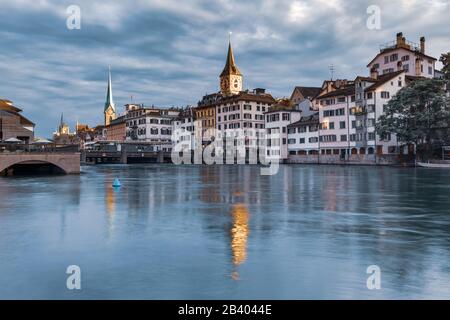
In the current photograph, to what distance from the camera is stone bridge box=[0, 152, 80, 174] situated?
2153 inches

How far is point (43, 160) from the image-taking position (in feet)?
186

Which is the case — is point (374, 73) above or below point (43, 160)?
above

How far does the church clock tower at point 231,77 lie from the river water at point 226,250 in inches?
6628

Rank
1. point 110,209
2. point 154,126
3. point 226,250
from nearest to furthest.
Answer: point 226,250
point 110,209
point 154,126

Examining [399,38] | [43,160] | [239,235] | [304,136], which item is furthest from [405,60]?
[239,235]

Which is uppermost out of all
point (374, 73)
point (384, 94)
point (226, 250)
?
point (374, 73)

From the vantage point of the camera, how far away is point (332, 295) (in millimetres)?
9477

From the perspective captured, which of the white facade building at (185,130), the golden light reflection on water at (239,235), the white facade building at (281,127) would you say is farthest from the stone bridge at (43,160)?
the white facade building at (185,130)

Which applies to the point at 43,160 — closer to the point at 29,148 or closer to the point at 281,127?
the point at 29,148

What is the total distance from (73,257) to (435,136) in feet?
251

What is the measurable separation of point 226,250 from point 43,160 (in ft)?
161

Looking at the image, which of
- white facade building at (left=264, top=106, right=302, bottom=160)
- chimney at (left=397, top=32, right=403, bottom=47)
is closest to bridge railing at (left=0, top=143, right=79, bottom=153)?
white facade building at (left=264, top=106, right=302, bottom=160)

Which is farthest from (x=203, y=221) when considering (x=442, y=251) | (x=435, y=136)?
(x=435, y=136)
